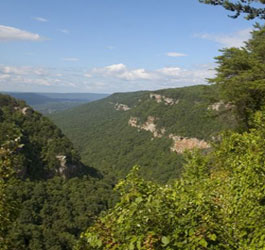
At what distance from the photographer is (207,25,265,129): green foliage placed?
786 inches

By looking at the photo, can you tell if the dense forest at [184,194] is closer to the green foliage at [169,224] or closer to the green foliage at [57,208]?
the green foliage at [169,224]

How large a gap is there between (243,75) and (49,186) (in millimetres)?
69028

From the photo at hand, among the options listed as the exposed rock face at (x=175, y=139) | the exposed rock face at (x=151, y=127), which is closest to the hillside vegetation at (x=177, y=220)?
the exposed rock face at (x=175, y=139)

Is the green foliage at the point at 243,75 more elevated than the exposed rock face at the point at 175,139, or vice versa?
the green foliage at the point at 243,75

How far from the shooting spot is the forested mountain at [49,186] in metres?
57.4

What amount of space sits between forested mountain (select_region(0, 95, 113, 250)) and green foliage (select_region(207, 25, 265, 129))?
851 inches

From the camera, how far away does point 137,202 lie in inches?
204

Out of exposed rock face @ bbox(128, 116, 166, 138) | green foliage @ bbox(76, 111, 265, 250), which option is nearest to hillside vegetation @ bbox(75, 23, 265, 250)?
green foliage @ bbox(76, 111, 265, 250)

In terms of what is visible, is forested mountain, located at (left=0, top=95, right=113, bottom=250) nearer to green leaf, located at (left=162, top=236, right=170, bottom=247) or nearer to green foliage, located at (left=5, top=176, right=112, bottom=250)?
green foliage, located at (left=5, top=176, right=112, bottom=250)

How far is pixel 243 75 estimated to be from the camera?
1959 cm

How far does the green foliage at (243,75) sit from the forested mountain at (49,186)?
70.9 ft

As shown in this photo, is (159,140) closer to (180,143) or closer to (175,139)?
(175,139)

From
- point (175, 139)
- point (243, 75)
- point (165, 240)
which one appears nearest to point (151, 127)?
point (175, 139)

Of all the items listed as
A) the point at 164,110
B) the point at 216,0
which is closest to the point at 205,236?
the point at 216,0
